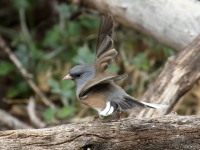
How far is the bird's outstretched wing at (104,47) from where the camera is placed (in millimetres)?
3135

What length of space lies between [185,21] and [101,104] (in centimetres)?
154

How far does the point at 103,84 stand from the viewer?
3.06 meters

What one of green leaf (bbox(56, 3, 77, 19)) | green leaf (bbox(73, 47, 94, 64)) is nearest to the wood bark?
green leaf (bbox(73, 47, 94, 64))

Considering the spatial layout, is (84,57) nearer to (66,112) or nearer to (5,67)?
(66,112)

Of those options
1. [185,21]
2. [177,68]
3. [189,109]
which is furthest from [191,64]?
[189,109]

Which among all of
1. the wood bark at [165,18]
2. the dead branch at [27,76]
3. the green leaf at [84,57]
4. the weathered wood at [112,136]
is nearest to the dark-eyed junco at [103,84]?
the weathered wood at [112,136]

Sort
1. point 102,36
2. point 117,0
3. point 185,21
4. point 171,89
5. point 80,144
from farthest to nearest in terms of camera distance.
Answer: point 117,0, point 185,21, point 171,89, point 102,36, point 80,144

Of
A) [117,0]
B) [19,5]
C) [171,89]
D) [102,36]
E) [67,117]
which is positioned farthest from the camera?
[19,5]

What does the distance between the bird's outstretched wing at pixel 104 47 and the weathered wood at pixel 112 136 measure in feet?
1.04

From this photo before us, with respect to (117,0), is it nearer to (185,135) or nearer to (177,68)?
(177,68)

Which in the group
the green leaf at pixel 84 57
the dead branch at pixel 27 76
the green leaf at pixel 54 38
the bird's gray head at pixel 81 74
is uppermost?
the green leaf at pixel 54 38

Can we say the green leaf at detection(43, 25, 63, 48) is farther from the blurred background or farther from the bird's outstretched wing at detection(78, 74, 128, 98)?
the bird's outstretched wing at detection(78, 74, 128, 98)

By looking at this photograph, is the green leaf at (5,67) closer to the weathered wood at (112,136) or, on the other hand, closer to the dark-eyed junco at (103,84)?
the dark-eyed junco at (103,84)

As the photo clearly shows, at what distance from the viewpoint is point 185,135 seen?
9.86 ft
